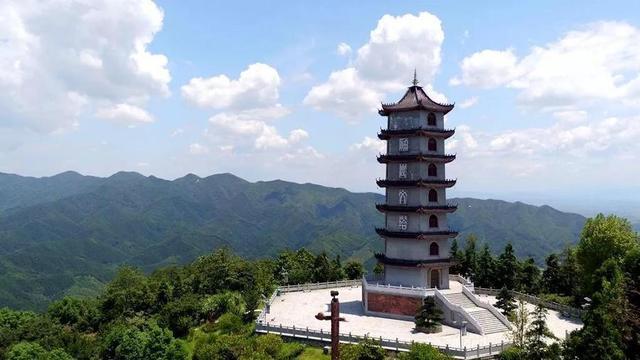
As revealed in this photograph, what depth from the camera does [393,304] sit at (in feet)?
151

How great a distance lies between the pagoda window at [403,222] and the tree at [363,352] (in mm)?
15256

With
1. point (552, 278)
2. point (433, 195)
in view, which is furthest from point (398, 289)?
point (552, 278)

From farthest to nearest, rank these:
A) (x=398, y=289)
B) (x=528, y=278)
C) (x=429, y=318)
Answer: (x=528, y=278) < (x=398, y=289) < (x=429, y=318)

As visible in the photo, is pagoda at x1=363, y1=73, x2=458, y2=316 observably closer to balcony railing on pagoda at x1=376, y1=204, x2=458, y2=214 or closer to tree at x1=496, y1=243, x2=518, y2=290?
balcony railing on pagoda at x1=376, y1=204, x2=458, y2=214

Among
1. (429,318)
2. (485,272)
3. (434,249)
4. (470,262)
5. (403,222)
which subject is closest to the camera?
(429,318)

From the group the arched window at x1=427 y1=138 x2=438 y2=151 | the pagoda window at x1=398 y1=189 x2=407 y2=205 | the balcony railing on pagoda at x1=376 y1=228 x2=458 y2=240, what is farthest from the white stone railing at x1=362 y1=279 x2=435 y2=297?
the arched window at x1=427 y1=138 x2=438 y2=151

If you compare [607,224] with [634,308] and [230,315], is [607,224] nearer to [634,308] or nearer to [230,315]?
[634,308]

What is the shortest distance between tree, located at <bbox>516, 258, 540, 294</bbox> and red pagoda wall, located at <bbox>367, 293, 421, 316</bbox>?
775 inches

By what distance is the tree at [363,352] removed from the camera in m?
33.7

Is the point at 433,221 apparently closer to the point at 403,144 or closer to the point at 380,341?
the point at 403,144

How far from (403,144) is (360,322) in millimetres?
16215

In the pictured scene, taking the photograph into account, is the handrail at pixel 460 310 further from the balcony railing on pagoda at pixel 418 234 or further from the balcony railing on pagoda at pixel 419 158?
the balcony railing on pagoda at pixel 419 158

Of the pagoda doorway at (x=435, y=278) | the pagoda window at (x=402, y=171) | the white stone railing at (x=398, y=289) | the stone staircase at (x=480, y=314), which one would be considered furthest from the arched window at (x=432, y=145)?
the stone staircase at (x=480, y=314)

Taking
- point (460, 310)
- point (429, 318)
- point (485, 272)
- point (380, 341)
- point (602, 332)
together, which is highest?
point (485, 272)
